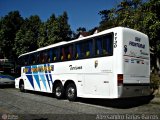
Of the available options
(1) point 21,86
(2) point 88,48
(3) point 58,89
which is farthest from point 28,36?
(2) point 88,48

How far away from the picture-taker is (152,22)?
15.6m

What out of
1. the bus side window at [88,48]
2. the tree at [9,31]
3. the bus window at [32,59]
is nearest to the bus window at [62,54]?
the bus side window at [88,48]

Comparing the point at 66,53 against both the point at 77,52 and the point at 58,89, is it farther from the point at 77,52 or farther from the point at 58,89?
the point at 58,89

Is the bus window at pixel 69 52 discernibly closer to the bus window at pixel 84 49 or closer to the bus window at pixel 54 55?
the bus window at pixel 84 49

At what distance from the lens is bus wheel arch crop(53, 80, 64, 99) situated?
48.1ft

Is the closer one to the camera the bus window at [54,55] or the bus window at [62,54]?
the bus window at [62,54]

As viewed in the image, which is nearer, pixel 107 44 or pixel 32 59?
pixel 107 44

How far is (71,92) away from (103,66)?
Result: 298 centimetres

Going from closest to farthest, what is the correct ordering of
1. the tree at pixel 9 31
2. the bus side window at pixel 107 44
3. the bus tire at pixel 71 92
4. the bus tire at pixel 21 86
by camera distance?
the bus side window at pixel 107 44
the bus tire at pixel 71 92
the bus tire at pixel 21 86
the tree at pixel 9 31

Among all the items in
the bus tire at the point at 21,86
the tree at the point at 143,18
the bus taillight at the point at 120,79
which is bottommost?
the bus tire at the point at 21,86

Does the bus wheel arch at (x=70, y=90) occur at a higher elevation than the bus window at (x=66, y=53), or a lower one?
lower

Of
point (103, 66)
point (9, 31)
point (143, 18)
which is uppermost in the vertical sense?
point (9, 31)

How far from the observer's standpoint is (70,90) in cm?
1390

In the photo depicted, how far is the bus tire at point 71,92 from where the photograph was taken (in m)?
13.6
